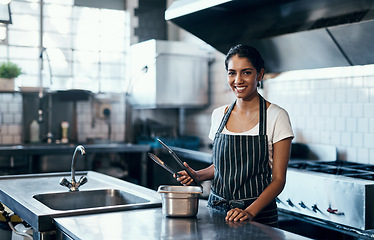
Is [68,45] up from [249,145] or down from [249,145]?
up

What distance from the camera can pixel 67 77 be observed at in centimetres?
667

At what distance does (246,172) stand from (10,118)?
176 inches

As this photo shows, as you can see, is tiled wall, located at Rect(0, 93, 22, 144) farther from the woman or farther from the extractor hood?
the woman

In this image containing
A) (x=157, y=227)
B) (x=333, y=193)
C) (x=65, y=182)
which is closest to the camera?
(x=157, y=227)

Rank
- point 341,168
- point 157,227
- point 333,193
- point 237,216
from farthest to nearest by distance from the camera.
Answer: point 341,168 < point 333,193 < point 237,216 < point 157,227

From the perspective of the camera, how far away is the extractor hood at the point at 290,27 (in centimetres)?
364

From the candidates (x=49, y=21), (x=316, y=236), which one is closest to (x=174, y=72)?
(x=49, y=21)

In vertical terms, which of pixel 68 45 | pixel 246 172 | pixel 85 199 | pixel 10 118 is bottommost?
pixel 85 199

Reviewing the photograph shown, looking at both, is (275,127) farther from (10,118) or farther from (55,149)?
(10,118)

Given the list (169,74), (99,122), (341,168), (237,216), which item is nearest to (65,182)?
(237,216)

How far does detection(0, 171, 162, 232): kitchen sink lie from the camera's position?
8.07 ft

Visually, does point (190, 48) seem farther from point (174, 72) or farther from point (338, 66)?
point (338, 66)

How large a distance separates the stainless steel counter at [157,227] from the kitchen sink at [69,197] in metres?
0.16

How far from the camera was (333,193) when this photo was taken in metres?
3.23
